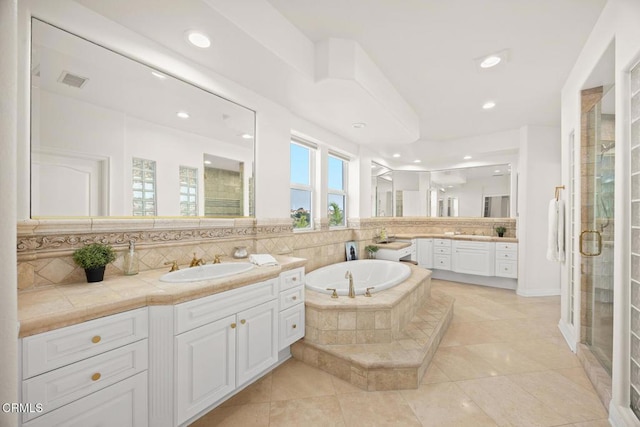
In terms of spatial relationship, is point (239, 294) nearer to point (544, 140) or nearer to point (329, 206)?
point (329, 206)

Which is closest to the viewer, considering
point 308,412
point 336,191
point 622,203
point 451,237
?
point 622,203

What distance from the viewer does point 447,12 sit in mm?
1879

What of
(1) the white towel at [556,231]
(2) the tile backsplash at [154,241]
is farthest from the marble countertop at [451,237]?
(2) the tile backsplash at [154,241]

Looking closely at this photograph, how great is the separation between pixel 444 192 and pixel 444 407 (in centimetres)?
448

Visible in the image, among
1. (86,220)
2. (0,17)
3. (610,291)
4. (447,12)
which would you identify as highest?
(447,12)

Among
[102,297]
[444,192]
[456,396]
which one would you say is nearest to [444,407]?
[456,396]

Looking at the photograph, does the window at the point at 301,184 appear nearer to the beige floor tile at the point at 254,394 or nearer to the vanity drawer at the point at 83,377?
the beige floor tile at the point at 254,394

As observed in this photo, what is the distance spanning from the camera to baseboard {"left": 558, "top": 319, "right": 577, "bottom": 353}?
8.16 ft

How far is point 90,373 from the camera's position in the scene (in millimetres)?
1132

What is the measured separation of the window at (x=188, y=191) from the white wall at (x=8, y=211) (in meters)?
1.36

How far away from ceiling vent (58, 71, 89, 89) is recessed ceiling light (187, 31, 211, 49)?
26.0 inches

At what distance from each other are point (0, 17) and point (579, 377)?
11.9 feet

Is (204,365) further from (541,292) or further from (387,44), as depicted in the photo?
(541,292)

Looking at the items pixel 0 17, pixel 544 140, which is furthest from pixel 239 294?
pixel 544 140
